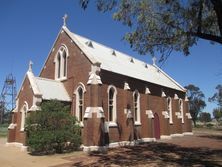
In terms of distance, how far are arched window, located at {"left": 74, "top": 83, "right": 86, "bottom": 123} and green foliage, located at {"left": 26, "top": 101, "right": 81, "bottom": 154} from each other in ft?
7.86

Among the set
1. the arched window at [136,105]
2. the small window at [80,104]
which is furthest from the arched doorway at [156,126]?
the small window at [80,104]

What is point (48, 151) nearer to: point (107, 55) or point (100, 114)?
point (100, 114)

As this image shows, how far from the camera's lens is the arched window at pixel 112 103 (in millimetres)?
25531

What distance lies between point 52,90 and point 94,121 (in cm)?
607

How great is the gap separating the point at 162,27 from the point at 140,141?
16231 mm

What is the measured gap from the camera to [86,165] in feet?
52.2

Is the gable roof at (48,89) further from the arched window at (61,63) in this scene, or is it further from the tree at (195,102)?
the tree at (195,102)

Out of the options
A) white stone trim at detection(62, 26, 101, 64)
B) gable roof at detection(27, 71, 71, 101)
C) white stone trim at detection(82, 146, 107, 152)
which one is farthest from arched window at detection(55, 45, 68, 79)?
white stone trim at detection(82, 146, 107, 152)

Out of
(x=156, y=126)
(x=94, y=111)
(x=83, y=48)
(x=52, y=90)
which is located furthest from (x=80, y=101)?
(x=156, y=126)

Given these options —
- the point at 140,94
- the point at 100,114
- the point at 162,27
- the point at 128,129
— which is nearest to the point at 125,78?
the point at 140,94

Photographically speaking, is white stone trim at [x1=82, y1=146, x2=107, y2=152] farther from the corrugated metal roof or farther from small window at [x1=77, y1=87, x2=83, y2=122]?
the corrugated metal roof

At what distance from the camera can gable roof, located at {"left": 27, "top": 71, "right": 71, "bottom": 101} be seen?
24.0 meters

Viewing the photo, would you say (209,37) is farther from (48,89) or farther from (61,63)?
(61,63)

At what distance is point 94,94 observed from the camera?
74.2ft
